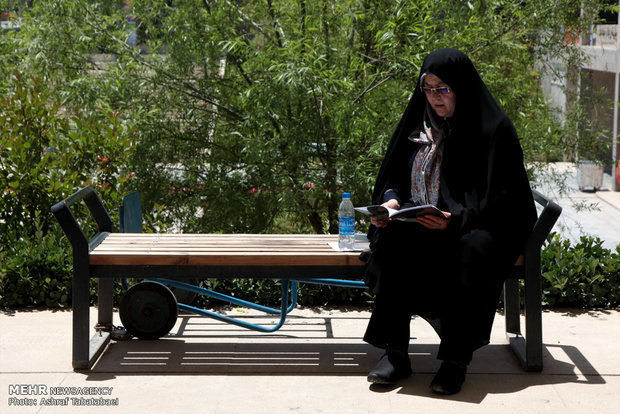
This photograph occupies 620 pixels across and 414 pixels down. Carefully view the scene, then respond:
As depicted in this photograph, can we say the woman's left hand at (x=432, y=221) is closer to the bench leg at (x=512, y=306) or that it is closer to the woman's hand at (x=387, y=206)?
the woman's hand at (x=387, y=206)

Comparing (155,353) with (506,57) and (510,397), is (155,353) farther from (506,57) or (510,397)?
(506,57)

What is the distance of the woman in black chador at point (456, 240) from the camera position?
14.9 feet

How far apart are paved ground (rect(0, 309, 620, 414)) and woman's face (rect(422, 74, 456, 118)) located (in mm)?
1368

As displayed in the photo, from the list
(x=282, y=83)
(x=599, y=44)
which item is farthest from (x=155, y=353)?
(x=599, y=44)

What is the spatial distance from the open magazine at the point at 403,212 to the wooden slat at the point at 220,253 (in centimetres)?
35

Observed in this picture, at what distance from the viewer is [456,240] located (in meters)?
4.62

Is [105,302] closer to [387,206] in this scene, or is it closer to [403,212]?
[387,206]

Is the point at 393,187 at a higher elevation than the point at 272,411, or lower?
higher

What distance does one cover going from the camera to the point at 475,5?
7.02m

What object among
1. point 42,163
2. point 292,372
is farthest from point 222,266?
point 42,163

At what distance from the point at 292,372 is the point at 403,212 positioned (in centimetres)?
106

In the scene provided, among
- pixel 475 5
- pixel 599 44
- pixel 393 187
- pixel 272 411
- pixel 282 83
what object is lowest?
pixel 272 411

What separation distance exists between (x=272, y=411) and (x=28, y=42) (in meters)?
4.66

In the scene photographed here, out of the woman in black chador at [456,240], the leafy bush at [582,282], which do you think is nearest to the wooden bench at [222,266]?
the woman in black chador at [456,240]
